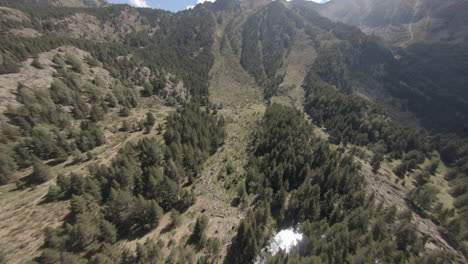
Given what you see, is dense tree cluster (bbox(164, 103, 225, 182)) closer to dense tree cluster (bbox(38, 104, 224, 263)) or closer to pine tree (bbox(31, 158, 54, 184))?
dense tree cluster (bbox(38, 104, 224, 263))

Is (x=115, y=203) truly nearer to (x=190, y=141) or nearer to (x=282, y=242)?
(x=190, y=141)

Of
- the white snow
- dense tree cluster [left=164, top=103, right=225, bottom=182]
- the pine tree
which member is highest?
the pine tree

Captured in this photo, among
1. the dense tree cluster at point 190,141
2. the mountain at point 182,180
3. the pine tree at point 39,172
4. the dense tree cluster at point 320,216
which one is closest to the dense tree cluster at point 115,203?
the mountain at point 182,180

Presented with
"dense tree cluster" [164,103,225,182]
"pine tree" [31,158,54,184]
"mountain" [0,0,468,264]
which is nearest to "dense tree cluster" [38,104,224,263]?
"mountain" [0,0,468,264]

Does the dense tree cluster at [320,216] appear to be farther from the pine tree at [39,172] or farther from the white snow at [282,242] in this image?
the pine tree at [39,172]

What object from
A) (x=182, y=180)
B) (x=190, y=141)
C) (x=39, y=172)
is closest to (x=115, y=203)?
(x=182, y=180)

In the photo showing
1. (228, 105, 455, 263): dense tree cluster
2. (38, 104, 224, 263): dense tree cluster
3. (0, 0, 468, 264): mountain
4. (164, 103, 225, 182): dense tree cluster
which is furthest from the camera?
(164, 103, 225, 182): dense tree cluster

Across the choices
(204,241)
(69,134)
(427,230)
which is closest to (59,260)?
(204,241)

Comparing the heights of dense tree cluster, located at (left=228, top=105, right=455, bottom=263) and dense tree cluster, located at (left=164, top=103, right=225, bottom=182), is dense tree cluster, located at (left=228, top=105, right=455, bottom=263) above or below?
below
